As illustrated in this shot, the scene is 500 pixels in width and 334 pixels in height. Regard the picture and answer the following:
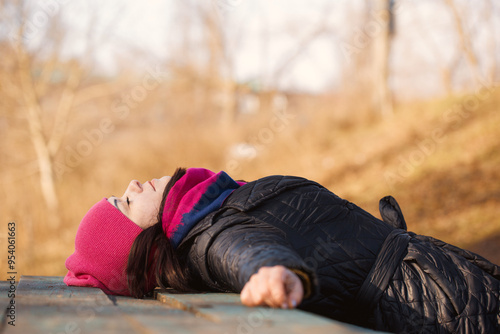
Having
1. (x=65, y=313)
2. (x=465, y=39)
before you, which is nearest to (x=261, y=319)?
(x=65, y=313)

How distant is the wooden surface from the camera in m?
1.25

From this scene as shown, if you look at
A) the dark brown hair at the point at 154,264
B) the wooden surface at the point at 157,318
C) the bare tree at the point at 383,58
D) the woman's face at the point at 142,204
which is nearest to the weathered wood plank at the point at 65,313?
the wooden surface at the point at 157,318

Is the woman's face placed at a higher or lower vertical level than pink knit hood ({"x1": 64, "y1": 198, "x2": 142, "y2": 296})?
higher

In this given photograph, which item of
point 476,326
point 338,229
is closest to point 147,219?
→ point 338,229

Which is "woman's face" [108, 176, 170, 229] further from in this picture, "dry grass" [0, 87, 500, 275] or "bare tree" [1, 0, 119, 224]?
"bare tree" [1, 0, 119, 224]

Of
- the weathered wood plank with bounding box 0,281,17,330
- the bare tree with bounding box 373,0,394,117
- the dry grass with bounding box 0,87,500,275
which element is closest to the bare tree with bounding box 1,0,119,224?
the dry grass with bounding box 0,87,500,275

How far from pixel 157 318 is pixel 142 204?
3.34 feet

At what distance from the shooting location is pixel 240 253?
1.76 metres

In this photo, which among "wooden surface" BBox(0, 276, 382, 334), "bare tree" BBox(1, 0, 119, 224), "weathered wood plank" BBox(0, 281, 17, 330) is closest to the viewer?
"wooden surface" BBox(0, 276, 382, 334)

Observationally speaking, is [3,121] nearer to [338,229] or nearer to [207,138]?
[207,138]

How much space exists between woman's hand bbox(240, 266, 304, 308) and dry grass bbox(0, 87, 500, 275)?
5591mm

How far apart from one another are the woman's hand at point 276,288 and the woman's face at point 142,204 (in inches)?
37.9

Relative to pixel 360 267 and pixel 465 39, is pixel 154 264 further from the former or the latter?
pixel 465 39

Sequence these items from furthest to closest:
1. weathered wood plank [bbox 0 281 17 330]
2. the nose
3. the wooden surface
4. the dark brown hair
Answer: the nose, the dark brown hair, weathered wood plank [bbox 0 281 17 330], the wooden surface
